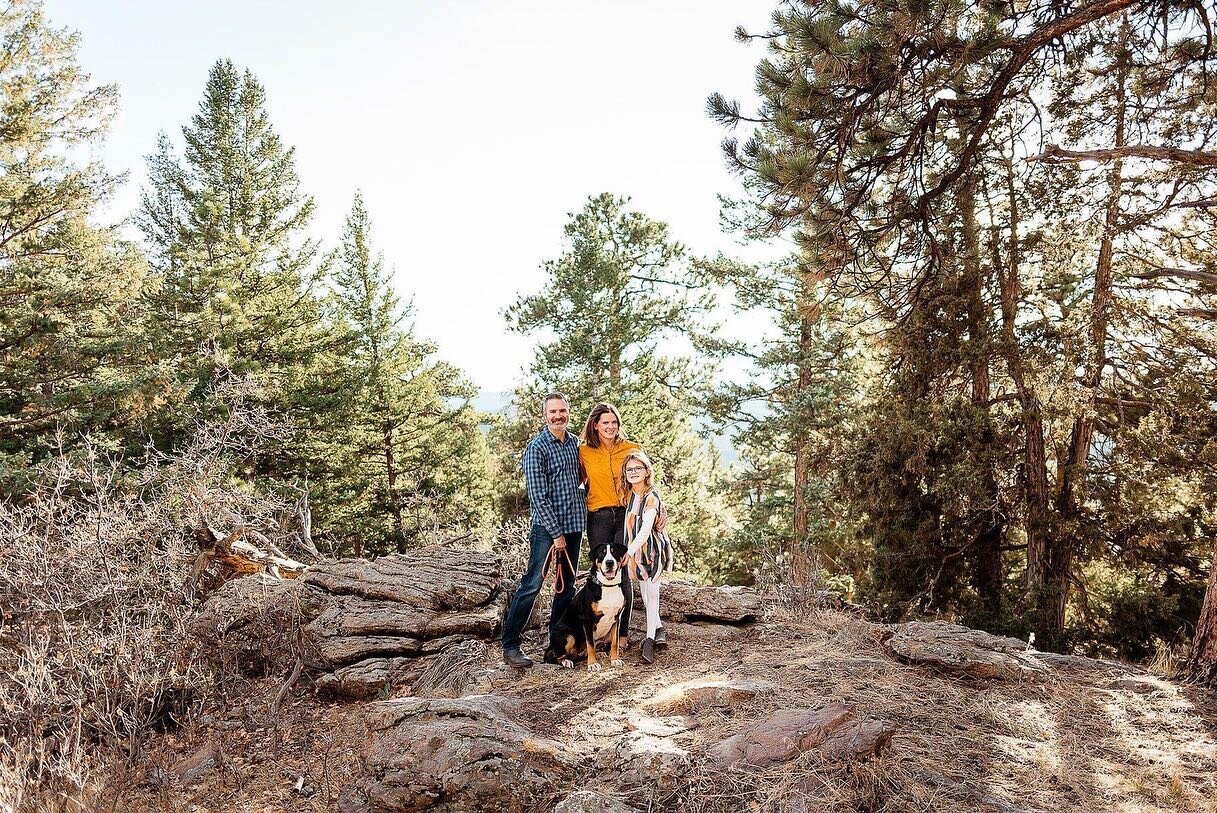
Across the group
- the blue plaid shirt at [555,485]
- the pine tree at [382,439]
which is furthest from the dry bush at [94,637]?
the pine tree at [382,439]

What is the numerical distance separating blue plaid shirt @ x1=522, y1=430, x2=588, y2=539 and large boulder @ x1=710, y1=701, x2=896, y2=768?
6.88 feet

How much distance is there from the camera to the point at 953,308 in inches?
484

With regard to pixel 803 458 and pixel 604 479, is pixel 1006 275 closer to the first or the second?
pixel 803 458

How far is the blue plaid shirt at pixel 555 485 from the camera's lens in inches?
218

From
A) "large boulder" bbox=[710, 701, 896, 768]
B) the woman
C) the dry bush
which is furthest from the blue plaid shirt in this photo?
the dry bush

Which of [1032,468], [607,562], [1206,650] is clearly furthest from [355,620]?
[1032,468]

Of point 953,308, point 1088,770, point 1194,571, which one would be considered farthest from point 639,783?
point 1194,571

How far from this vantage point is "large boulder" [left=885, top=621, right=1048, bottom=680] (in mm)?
5406

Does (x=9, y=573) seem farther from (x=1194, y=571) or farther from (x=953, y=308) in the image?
(x=1194, y=571)

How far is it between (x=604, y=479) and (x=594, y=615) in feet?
3.33

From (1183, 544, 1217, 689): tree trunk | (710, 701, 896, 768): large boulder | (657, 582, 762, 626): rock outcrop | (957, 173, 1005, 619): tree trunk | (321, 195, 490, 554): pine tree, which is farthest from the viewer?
(321, 195, 490, 554): pine tree

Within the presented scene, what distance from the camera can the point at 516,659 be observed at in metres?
5.71

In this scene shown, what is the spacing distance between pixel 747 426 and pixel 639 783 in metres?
15.3

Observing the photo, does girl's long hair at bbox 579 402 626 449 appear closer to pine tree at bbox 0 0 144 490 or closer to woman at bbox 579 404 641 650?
woman at bbox 579 404 641 650
